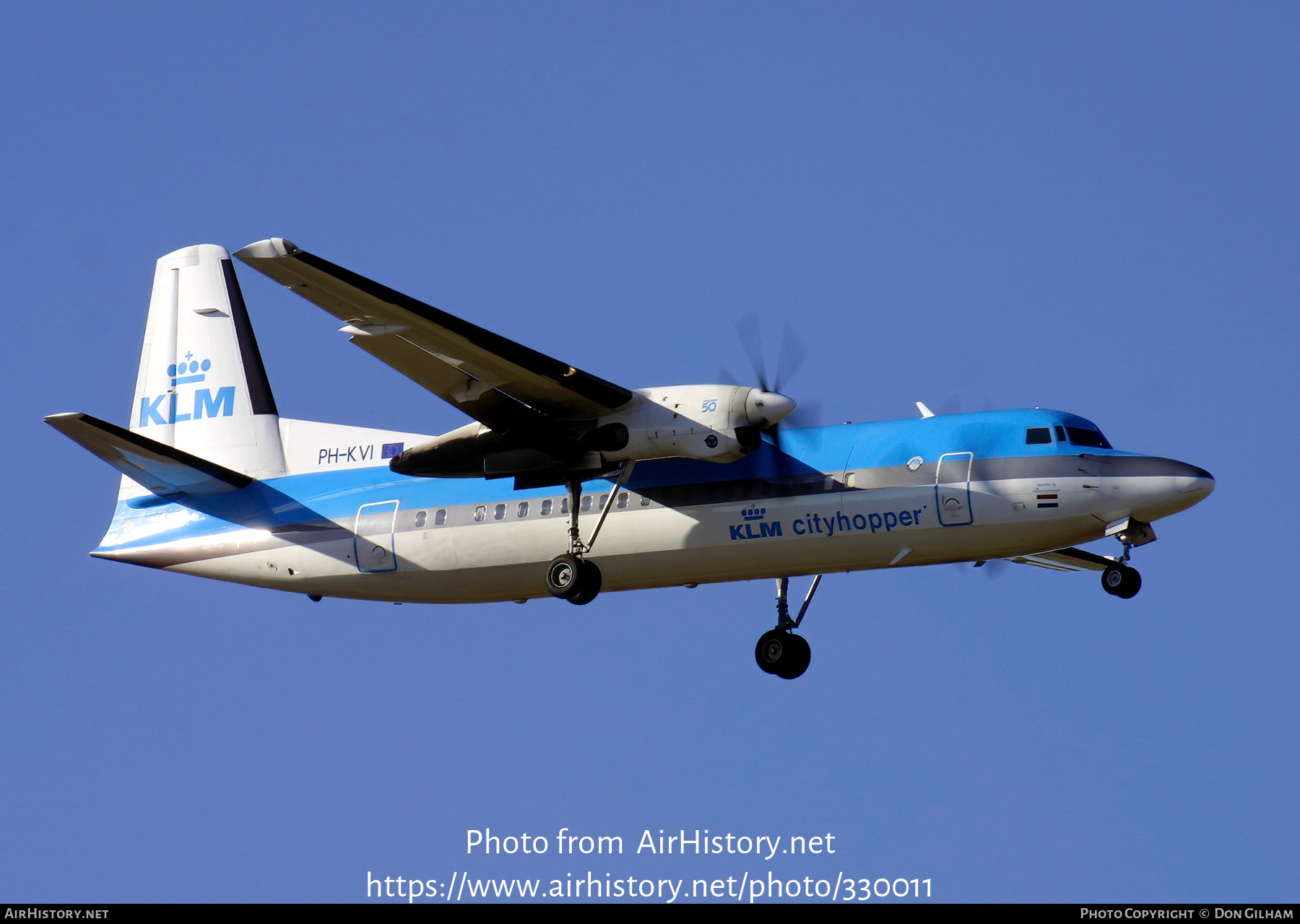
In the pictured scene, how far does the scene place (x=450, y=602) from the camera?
67.8ft

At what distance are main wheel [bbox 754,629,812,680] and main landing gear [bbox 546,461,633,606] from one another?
9.88ft

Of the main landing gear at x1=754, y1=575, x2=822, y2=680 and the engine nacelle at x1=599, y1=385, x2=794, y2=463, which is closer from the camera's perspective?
A: the engine nacelle at x1=599, y1=385, x2=794, y2=463

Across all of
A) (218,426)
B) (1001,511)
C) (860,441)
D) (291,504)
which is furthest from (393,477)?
(1001,511)

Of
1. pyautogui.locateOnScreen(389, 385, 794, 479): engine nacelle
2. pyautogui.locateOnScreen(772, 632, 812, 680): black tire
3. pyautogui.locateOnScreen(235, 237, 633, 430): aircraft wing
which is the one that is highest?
pyautogui.locateOnScreen(235, 237, 633, 430): aircraft wing

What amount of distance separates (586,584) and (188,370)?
8.28 metres

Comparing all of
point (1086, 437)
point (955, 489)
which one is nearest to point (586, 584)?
point (955, 489)

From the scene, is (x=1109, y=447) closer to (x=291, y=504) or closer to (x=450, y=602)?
(x=450, y=602)

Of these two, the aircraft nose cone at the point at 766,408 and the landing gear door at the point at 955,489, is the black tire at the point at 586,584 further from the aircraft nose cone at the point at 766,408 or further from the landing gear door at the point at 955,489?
the landing gear door at the point at 955,489

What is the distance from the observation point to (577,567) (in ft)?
61.3

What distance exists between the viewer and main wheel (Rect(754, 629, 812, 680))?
20.7 metres

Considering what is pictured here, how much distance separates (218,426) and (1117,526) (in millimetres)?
12861

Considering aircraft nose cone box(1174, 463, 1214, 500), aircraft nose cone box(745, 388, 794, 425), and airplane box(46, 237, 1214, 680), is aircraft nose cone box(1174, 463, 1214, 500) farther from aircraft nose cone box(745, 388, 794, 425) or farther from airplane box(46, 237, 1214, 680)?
aircraft nose cone box(745, 388, 794, 425)

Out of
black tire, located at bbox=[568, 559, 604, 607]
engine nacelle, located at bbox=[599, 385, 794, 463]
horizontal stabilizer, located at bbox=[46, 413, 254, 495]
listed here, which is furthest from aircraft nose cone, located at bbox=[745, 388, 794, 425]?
horizontal stabilizer, located at bbox=[46, 413, 254, 495]

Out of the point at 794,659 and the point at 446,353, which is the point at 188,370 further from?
the point at 794,659
